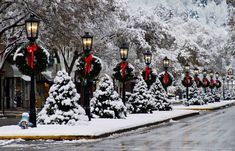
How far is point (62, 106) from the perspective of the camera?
88.6 feet

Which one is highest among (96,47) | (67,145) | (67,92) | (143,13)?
(143,13)

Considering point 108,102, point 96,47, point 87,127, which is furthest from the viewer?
point 96,47

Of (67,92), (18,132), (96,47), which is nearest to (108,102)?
(67,92)

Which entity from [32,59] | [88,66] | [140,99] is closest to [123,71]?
[140,99]

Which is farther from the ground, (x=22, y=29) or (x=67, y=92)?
(x=22, y=29)

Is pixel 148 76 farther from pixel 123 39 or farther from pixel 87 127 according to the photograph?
pixel 87 127

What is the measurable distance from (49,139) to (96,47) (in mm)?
31182

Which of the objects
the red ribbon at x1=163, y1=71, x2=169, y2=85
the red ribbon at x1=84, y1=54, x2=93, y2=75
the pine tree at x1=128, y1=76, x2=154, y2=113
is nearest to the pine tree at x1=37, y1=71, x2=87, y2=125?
the red ribbon at x1=84, y1=54, x2=93, y2=75

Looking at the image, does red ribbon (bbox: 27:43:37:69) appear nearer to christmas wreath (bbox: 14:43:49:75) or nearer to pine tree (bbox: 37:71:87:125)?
christmas wreath (bbox: 14:43:49:75)

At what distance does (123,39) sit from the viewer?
60.1 metres

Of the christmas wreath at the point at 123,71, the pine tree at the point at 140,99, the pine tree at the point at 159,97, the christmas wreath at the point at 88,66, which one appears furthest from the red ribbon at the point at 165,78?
the christmas wreath at the point at 88,66

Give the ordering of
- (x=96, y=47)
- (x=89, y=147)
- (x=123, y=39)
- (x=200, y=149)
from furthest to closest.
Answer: (x=123, y=39) < (x=96, y=47) < (x=89, y=147) < (x=200, y=149)

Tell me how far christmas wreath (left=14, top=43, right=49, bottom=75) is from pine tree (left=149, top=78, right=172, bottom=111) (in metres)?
19.3

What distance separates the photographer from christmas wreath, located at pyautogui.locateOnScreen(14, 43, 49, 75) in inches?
1052
